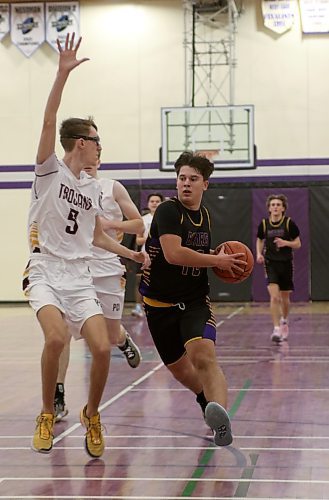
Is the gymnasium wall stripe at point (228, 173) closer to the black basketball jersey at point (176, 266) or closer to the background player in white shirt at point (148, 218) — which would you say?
the background player in white shirt at point (148, 218)

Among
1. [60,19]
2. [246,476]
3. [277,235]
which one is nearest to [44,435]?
[246,476]

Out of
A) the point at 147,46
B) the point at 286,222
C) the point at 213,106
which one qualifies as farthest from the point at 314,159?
the point at 286,222

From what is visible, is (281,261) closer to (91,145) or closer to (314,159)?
(91,145)

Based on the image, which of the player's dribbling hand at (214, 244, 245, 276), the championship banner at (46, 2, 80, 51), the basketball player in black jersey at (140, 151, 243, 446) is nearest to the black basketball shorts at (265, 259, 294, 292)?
the basketball player in black jersey at (140, 151, 243, 446)

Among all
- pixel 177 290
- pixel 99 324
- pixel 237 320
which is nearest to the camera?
pixel 99 324

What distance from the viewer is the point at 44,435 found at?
18.2 feet

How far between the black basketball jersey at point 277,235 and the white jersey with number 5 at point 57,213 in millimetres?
7206

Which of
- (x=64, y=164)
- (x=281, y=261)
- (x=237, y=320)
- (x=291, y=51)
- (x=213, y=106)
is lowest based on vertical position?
(x=237, y=320)

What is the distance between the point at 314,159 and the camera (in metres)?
21.1

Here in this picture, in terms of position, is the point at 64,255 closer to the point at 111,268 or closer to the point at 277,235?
the point at 111,268

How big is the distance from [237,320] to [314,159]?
20.6 feet

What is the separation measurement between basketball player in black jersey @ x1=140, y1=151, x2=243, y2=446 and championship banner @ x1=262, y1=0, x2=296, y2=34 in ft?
51.4

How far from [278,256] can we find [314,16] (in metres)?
9.91

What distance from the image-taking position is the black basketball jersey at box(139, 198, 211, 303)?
6.07 meters
